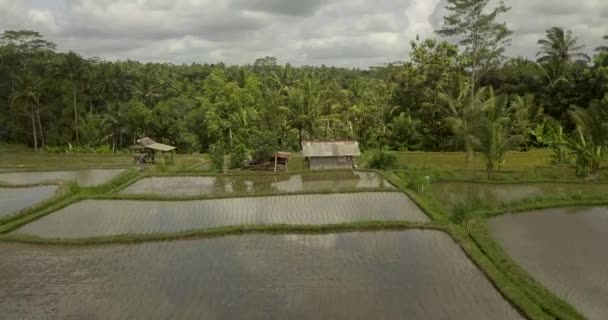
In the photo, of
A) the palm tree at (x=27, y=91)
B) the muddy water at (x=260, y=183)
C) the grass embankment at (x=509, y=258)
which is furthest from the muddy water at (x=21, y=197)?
the palm tree at (x=27, y=91)

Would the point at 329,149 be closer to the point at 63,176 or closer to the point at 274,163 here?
the point at 274,163

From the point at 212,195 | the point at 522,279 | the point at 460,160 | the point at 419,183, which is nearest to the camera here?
the point at 522,279

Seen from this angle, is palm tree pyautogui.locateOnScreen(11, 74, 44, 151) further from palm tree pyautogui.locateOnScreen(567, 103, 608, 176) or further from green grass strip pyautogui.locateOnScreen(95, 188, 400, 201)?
palm tree pyautogui.locateOnScreen(567, 103, 608, 176)

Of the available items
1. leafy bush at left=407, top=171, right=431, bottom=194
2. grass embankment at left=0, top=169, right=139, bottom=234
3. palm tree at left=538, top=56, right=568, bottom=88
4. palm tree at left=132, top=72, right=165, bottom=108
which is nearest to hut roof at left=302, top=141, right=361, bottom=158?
leafy bush at left=407, top=171, right=431, bottom=194

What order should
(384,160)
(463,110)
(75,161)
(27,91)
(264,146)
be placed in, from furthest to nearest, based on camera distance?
1. (27,91)
2. (75,161)
3. (463,110)
4. (264,146)
5. (384,160)

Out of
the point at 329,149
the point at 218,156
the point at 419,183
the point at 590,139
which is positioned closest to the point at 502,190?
the point at 419,183

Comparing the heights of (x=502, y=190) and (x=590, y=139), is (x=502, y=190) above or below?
below
